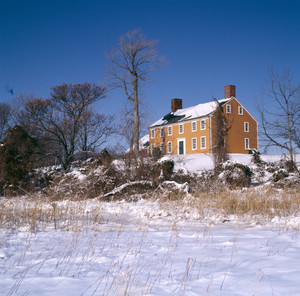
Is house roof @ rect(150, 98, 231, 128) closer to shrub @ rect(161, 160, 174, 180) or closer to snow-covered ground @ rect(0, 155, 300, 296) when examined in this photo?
shrub @ rect(161, 160, 174, 180)

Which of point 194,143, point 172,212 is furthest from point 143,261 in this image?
point 194,143

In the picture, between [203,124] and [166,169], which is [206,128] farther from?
[166,169]

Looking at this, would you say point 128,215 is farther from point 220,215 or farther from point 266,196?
point 266,196

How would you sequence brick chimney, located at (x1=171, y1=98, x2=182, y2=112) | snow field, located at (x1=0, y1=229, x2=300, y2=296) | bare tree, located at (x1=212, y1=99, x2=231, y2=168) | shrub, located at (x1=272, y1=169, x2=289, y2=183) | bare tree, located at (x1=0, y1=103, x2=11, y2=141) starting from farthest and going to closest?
brick chimney, located at (x1=171, y1=98, x2=182, y2=112) < bare tree, located at (x1=0, y1=103, x2=11, y2=141) < bare tree, located at (x1=212, y1=99, x2=231, y2=168) < shrub, located at (x1=272, y1=169, x2=289, y2=183) < snow field, located at (x1=0, y1=229, x2=300, y2=296)

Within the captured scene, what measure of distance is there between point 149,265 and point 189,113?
37.6 meters

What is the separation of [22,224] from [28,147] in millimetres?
9952

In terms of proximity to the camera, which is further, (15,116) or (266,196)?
(15,116)

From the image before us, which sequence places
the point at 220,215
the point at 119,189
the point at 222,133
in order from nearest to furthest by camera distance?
the point at 220,215
the point at 119,189
the point at 222,133

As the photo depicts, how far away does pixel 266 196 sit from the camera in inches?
361

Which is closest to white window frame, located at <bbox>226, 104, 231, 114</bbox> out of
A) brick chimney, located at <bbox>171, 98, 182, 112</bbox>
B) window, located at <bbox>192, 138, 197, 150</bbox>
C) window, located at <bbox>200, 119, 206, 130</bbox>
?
window, located at <bbox>200, 119, 206, 130</bbox>

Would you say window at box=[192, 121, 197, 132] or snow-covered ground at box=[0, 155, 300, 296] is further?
window at box=[192, 121, 197, 132]

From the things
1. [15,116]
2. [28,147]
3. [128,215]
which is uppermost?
[15,116]

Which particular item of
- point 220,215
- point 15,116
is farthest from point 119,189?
point 15,116

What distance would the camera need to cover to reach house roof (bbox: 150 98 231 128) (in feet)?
121
